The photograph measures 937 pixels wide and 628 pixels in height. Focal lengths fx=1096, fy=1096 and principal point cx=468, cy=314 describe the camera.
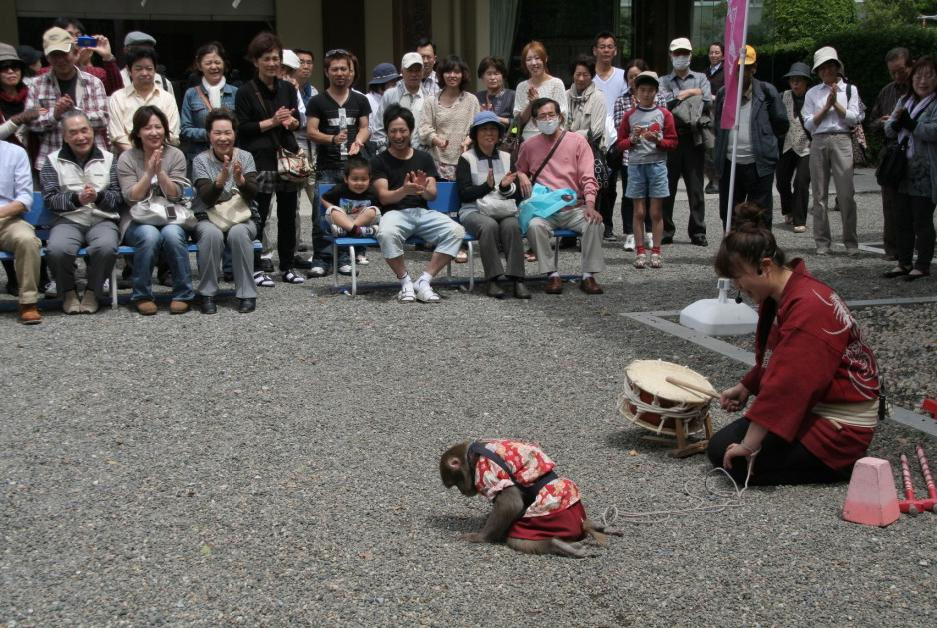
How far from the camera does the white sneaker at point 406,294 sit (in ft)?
28.7

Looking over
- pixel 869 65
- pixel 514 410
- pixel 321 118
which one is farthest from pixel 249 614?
pixel 869 65

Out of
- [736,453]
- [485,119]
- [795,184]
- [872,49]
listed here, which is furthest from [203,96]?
[872,49]

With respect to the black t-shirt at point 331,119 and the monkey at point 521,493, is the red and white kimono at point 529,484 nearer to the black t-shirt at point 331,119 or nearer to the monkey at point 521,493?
the monkey at point 521,493

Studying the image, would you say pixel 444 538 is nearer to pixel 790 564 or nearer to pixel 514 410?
pixel 790 564

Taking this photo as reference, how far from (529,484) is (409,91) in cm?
749

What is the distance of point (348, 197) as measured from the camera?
9.13 meters

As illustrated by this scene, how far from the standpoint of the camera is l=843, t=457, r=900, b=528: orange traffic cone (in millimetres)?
4305

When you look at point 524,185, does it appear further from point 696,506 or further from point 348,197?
point 696,506

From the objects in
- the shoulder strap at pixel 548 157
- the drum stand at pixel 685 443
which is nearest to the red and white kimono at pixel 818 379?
the drum stand at pixel 685 443

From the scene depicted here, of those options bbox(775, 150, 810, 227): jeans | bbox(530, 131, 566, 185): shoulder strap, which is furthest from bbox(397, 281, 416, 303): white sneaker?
bbox(775, 150, 810, 227): jeans

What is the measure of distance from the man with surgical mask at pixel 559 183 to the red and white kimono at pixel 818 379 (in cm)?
442

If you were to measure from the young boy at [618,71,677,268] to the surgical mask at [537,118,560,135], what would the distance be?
1.26 meters

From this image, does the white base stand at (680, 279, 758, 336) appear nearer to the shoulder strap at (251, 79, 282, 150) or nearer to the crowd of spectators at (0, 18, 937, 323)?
the crowd of spectators at (0, 18, 937, 323)

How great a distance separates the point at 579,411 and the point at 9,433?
2968 mm
